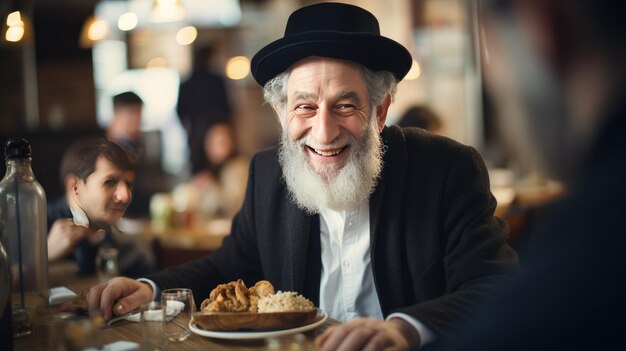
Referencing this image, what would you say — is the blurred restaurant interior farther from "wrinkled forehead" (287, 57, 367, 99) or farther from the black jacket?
"wrinkled forehead" (287, 57, 367, 99)

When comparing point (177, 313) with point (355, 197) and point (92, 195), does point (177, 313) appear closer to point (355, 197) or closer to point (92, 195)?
point (92, 195)

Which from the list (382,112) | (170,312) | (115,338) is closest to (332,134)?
(382,112)

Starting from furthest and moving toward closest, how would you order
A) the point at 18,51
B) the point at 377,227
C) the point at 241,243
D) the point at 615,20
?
the point at 18,51
the point at 241,243
the point at 377,227
the point at 615,20

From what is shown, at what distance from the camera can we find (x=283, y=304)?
1.69 meters

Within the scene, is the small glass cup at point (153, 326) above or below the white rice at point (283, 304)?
below

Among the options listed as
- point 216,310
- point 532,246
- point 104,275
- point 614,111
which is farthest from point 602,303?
point 104,275

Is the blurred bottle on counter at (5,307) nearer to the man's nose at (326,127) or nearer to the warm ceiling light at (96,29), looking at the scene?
the man's nose at (326,127)

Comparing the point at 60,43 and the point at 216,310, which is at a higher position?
the point at 60,43

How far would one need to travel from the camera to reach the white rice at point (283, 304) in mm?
1689

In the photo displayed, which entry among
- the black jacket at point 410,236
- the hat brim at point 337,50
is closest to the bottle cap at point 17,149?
the black jacket at point 410,236

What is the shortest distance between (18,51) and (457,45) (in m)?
6.21

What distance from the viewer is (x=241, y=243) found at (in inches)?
99.3

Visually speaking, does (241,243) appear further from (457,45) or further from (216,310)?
(457,45)

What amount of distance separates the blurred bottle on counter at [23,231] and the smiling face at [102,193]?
0.14 meters
